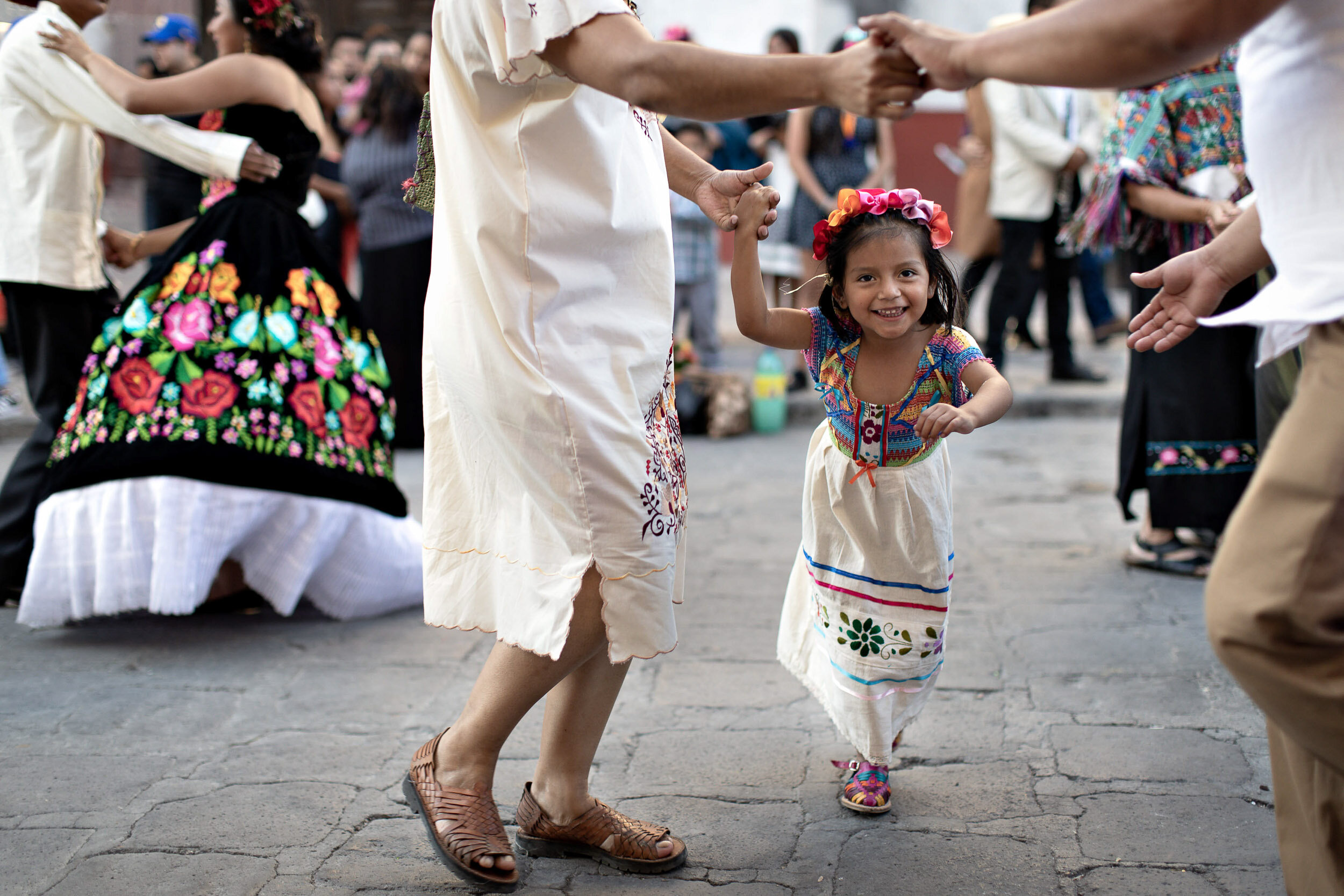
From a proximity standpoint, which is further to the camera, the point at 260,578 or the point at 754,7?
the point at 754,7

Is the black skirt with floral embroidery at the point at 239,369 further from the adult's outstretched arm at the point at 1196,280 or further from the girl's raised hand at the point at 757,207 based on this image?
the adult's outstretched arm at the point at 1196,280

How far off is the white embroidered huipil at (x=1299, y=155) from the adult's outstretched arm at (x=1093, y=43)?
100mm

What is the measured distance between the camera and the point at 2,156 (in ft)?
11.9

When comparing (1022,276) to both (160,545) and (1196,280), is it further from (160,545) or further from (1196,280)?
(1196,280)

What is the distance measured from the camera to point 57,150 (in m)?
3.62

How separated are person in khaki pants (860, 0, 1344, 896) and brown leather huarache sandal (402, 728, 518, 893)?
1.27 meters

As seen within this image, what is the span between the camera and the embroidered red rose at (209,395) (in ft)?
11.3

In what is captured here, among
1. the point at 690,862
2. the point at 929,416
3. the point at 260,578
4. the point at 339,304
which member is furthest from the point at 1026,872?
the point at 339,304

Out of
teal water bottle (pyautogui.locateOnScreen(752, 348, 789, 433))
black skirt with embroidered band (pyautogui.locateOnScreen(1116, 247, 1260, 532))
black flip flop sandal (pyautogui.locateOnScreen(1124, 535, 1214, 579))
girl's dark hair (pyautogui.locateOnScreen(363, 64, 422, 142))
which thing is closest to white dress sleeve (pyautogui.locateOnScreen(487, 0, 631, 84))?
black skirt with embroidered band (pyautogui.locateOnScreen(1116, 247, 1260, 532))

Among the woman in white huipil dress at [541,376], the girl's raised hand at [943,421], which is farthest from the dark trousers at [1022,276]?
the woman in white huipil dress at [541,376]

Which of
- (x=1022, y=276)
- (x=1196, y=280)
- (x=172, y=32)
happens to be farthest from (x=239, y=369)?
(x=1022, y=276)

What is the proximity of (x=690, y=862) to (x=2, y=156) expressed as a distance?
2892 millimetres

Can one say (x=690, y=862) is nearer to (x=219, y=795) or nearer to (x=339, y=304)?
(x=219, y=795)

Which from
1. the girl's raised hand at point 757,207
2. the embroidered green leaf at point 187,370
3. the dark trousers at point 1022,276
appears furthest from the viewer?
the dark trousers at point 1022,276
